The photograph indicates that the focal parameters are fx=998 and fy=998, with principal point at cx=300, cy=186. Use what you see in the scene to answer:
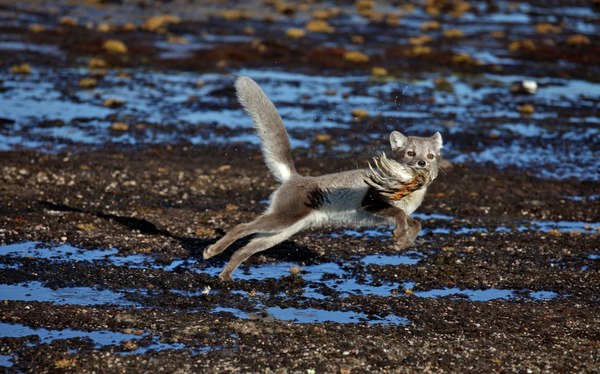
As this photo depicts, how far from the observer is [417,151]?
10.9 m

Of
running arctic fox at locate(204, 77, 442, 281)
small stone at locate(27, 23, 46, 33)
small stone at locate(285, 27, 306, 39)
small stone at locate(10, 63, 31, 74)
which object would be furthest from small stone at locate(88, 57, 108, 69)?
running arctic fox at locate(204, 77, 442, 281)

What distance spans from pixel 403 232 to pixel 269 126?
194 centimetres

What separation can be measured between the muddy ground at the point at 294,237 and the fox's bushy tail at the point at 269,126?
1.22 metres

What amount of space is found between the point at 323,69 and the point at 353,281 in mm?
18584

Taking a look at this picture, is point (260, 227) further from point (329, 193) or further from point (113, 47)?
point (113, 47)

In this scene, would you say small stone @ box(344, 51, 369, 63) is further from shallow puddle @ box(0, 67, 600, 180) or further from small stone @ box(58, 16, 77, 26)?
small stone @ box(58, 16, 77, 26)

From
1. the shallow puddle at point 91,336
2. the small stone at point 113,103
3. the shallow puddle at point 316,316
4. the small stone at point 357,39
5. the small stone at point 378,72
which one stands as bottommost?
the small stone at point 357,39

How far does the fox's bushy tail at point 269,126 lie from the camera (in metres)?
11.0

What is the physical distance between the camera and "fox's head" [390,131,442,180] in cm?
1073

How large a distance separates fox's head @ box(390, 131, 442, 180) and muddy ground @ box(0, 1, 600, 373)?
4.55ft

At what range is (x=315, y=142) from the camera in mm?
19266

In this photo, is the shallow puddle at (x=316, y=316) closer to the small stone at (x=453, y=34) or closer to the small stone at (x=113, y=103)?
the small stone at (x=113, y=103)

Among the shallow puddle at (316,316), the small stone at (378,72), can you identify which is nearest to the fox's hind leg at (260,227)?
the shallow puddle at (316,316)

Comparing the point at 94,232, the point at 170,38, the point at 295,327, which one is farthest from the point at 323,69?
the point at 295,327
